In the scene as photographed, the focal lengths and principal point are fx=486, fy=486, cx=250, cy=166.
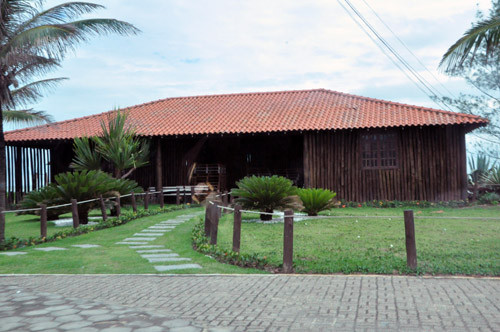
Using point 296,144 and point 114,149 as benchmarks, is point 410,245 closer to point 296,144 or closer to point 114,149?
point 114,149

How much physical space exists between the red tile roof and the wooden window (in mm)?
751

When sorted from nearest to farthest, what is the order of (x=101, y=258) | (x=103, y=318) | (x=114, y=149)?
(x=103, y=318), (x=101, y=258), (x=114, y=149)

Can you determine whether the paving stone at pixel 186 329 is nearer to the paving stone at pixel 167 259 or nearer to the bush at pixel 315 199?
the paving stone at pixel 167 259

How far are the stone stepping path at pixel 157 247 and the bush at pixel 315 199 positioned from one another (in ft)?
11.4

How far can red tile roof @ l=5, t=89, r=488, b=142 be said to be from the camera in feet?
61.4

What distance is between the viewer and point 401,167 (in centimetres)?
1886

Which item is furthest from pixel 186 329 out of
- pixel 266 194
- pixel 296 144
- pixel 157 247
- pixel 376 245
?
pixel 296 144

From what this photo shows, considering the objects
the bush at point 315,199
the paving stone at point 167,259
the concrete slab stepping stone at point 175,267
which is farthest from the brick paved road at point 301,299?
the bush at point 315,199

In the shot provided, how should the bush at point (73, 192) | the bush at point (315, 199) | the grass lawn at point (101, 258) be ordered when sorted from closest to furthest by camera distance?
the grass lawn at point (101, 258), the bush at point (73, 192), the bush at point (315, 199)

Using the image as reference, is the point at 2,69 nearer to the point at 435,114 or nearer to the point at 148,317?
the point at 148,317

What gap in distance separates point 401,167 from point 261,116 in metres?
6.29

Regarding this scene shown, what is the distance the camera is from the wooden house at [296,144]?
18547 millimetres

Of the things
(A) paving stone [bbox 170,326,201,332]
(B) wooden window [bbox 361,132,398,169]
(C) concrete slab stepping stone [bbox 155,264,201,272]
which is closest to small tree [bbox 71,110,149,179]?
(B) wooden window [bbox 361,132,398,169]

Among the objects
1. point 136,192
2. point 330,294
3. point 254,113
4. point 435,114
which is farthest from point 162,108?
point 330,294
